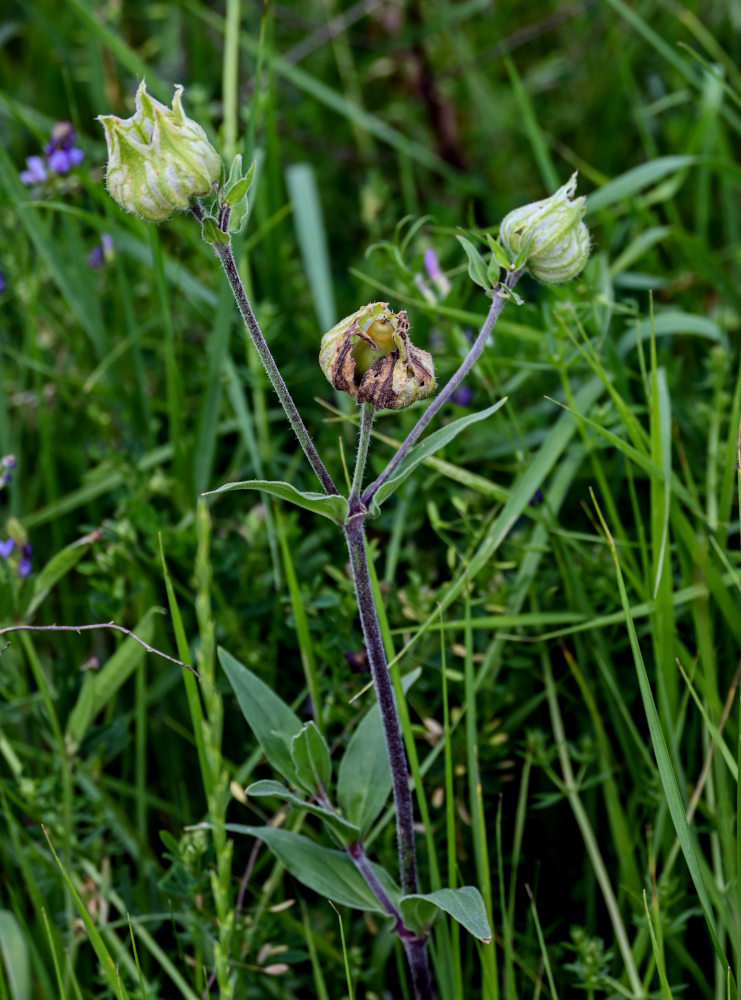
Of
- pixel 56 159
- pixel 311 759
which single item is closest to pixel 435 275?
pixel 56 159

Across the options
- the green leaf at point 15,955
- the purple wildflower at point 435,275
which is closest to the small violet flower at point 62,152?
the purple wildflower at point 435,275

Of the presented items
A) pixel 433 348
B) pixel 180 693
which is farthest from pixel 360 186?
pixel 180 693

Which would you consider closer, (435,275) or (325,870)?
(325,870)

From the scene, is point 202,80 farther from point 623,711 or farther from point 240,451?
point 623,711

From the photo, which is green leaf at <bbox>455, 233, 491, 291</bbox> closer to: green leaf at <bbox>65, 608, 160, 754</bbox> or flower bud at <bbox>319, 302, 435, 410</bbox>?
flower bud at <bbox>319, 302, 435, 410</bbox>

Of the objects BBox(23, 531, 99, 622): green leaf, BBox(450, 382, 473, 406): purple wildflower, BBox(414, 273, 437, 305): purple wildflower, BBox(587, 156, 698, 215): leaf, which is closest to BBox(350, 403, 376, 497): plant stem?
BBox(23, 531, 99, 622): green leaf

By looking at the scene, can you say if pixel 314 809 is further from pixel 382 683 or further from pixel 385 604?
pixel 385 604
